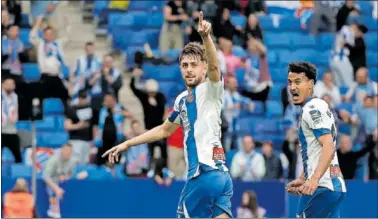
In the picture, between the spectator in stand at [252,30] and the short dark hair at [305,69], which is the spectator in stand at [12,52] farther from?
the short dark hair at [305,69]

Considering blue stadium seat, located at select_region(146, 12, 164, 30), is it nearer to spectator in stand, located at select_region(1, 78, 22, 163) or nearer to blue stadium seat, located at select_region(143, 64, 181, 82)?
blue stadium seat, located at select_region(143, 64, 181, 82)

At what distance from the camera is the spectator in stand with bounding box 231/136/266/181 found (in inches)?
618

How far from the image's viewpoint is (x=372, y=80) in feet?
62.2

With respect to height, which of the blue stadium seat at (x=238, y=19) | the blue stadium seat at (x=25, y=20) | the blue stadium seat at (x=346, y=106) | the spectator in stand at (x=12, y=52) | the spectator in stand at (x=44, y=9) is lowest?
the blue stadium seat at (x=346, y=106)

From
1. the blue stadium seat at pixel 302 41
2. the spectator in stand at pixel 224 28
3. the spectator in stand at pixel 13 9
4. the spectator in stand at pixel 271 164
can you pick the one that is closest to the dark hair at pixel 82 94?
the spectator in stand at pixel 13 9

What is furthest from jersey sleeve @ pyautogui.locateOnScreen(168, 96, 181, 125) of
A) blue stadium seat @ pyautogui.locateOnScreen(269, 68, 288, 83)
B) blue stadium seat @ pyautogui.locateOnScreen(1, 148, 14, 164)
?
blue stadium seat @ pyautogui.locateOnScreen(269, 68, 288, 83)

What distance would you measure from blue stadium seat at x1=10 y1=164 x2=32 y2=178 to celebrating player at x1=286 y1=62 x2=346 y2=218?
→ 7353 millimetres

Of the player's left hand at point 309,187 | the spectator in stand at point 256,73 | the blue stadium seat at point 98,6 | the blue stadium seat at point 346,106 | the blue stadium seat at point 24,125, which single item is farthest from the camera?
the blue stadium seat at point 98,6

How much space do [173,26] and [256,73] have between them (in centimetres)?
146

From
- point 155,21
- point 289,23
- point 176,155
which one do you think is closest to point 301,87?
point 176,155

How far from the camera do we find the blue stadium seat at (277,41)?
19.5 meters

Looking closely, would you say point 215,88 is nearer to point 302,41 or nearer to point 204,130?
point 204,130

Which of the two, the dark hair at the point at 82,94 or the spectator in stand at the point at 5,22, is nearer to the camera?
the dark hair at the point at 82,94

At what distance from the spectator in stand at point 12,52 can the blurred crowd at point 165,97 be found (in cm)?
1
